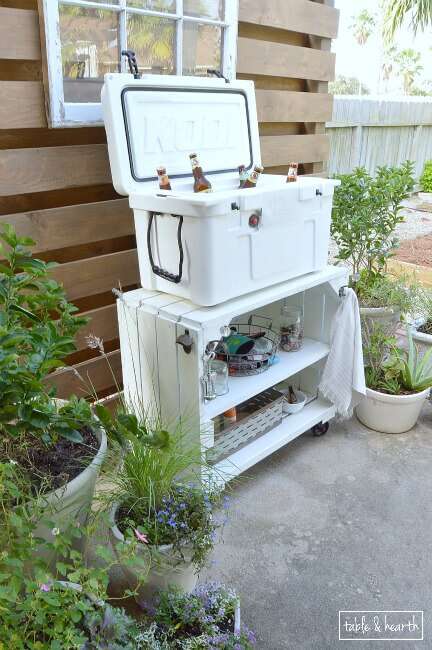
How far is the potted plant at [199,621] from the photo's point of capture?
131 centimetres

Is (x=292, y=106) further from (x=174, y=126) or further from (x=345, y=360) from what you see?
(x=345, y=360)

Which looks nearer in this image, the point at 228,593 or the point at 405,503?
the point at 228,593

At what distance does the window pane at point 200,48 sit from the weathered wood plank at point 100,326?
1116mm

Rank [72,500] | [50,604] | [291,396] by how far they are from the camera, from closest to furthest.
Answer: [50,604]
[72,500]
[291,396]

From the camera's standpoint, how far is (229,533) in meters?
2.00

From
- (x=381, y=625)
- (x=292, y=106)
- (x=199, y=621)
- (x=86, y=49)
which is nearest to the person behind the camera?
(x=199, y=621)

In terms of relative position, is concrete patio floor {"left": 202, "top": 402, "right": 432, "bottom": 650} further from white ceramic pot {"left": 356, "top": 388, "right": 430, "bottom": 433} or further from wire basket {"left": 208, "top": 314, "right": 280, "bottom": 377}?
wire basket {"left": 208, "top": 314, "right": 280, "bottom": 377}

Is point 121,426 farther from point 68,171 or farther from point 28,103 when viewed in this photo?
point 28,103

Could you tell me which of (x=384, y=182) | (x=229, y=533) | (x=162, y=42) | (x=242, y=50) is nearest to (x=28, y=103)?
(x=162, y=42)

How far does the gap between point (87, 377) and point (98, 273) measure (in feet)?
1.50

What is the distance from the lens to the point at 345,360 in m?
2.43

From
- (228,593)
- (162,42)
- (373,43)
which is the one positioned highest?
(373,43)

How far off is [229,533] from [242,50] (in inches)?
85.1

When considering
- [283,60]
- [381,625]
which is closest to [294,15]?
[283,60]
